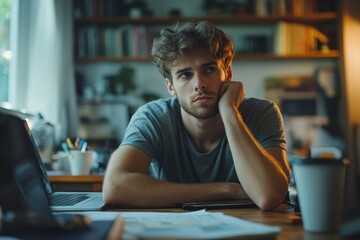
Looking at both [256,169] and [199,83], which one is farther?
[199,83]

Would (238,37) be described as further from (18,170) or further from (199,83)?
(18,170)

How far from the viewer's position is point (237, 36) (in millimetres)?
3865

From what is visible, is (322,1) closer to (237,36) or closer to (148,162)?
(237,36)

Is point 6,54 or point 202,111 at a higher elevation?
point 6,54

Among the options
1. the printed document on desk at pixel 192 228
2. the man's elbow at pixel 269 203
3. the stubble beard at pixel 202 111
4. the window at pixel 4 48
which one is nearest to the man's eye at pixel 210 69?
the stubble beard at pixel 202 111

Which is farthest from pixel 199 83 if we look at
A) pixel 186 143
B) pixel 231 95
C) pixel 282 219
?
pixel 282 219

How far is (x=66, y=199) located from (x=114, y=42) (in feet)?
8.55

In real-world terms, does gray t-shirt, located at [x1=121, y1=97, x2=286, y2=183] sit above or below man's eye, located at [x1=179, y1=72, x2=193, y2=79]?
below

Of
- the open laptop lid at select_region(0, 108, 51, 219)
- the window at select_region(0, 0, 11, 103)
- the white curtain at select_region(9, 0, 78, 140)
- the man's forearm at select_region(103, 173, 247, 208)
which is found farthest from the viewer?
the white curtain at select_region(9, 0, 78, 140)

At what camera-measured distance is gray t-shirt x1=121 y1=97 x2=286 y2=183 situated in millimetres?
1556

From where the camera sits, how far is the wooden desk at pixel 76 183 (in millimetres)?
2021

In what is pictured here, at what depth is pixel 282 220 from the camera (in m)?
0.92

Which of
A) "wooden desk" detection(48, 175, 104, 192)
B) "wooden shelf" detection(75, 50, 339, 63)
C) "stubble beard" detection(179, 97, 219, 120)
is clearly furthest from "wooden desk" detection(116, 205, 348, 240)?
"wooden shelf" detection(75, 50, 339, 63)

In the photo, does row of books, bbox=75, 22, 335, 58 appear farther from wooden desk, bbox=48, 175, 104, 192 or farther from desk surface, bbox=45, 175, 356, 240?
desk surface, bbox=45, 175, 356, 240
